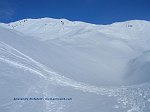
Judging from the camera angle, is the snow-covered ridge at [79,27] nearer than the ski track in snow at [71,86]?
No

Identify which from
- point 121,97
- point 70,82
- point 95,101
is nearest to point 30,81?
point 70,82

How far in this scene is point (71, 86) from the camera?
1480cm

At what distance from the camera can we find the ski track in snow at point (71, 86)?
11.7 metres

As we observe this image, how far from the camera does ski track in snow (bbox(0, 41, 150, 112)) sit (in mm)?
11703

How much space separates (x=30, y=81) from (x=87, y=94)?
119 inches

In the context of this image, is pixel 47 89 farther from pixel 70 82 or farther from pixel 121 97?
pixel 121 97

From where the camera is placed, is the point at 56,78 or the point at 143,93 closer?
the point at 143,93

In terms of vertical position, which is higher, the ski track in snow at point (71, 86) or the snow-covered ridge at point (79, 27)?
the snow-covered ridge at point (79, 27)

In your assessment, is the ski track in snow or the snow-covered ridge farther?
the snow-covered ridge

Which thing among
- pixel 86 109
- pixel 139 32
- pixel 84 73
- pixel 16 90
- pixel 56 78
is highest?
pixel 139 32

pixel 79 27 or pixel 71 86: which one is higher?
pixel 79 27

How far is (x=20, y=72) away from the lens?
15117 millimetres

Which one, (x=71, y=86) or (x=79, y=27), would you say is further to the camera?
(x=79, y=27)

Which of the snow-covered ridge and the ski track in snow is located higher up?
the snow-covered ridge
